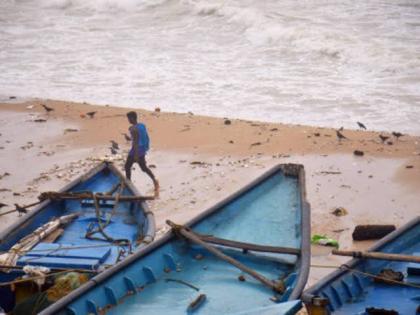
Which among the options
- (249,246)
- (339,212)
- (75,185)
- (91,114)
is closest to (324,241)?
(339,212)

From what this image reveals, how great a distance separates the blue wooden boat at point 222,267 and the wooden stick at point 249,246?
0.06 metres

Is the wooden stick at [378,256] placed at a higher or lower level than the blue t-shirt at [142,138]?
lower

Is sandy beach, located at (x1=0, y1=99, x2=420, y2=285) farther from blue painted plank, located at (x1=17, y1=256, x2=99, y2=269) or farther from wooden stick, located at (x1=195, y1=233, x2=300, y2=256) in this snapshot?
blue painted plank, located at (x1=17, y1=256, x2=99, y2=269)

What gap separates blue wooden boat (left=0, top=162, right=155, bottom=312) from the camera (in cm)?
792

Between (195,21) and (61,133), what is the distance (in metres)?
16.8

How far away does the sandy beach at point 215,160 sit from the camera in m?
11.4

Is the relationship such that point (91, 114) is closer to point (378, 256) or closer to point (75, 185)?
point (75, 185)

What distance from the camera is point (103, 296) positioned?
23.0 feet

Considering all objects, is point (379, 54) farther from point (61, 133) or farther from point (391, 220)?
point (391, 220)

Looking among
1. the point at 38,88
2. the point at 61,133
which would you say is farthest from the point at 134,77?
the point at 61,133

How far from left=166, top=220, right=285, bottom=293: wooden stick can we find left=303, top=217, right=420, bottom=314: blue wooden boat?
0.56 metres

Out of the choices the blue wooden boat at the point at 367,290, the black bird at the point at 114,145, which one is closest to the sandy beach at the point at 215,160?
the black bird at the point at 114,145

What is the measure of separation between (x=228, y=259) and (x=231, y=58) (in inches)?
685

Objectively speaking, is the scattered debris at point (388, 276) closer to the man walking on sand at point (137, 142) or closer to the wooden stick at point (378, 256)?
the wooden stick at point (378, 256)
